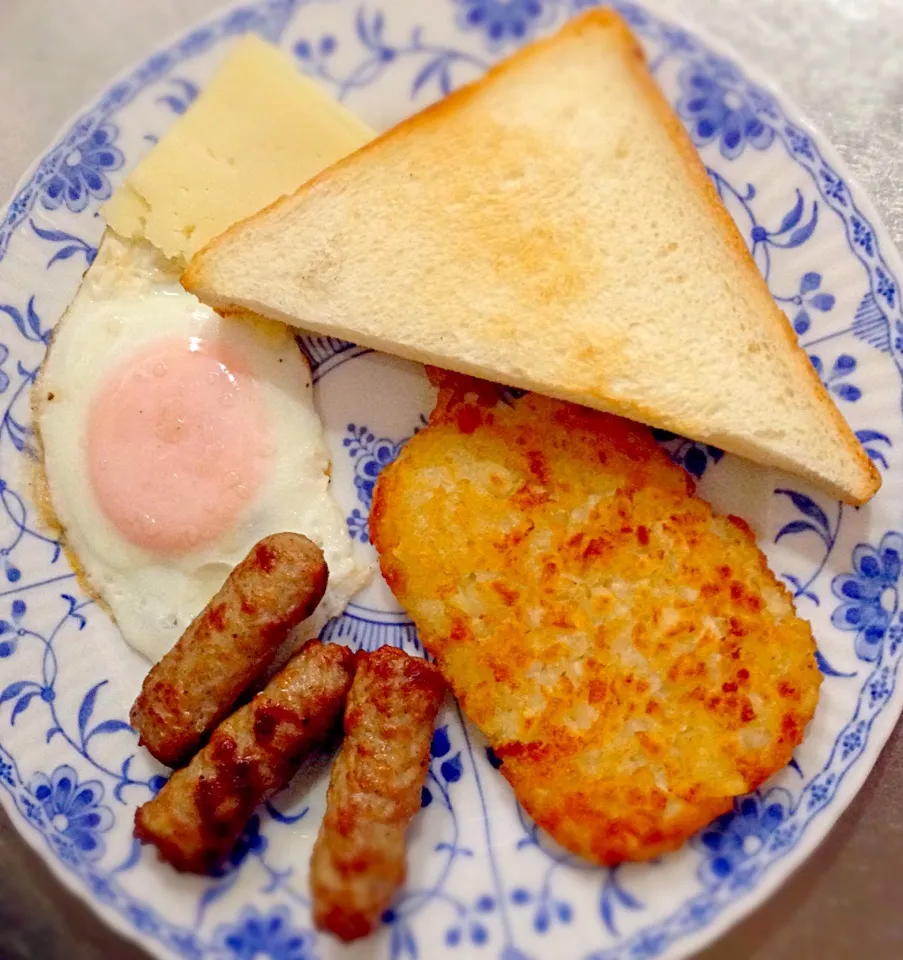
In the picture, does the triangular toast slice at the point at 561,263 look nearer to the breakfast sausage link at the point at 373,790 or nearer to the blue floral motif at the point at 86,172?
the blue floral motif at the point at 86,172

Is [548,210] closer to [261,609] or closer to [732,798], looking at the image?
[261,609]

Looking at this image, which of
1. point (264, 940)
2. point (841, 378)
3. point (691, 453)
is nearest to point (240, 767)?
point (264, 940)

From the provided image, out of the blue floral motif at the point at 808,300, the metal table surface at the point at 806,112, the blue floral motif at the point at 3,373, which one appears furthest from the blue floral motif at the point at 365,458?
the metal table surface at the point at 806,112

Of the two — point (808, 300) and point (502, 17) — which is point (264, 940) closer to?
point (808, 300)

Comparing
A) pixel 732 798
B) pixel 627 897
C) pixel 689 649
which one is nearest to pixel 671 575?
pixel 689 649

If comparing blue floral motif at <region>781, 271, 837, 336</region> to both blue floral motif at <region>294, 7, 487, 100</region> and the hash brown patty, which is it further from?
blue floral motif at <region>294, 7, 487, 100</region>
